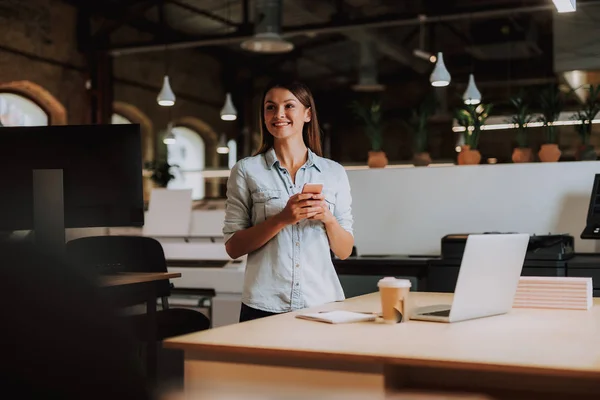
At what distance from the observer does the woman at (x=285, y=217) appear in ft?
8.38

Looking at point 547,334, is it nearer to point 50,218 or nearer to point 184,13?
point 50,218

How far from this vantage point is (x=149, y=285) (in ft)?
11.8

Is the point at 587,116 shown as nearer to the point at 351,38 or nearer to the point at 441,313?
the point at 441,313

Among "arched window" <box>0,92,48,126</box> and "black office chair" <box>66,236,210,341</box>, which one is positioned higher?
"arched window" <box>0,92,48,126</box>

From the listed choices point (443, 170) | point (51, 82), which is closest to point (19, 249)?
point (443, 170)

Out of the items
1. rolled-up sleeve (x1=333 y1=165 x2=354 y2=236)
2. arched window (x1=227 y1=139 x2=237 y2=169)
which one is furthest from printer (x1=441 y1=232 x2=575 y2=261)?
arched window (x1=227 y1=139 x2=237 y2=169)

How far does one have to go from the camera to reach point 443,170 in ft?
16.6

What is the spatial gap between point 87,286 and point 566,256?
402cm

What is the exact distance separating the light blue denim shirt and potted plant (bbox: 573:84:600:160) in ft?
9.10

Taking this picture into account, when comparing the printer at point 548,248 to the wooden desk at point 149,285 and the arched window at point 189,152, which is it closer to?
the wooden desk at point 149,285

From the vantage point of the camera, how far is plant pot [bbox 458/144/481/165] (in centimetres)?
521

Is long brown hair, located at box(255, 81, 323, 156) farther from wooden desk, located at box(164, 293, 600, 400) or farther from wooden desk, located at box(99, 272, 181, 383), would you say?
wooden desk, located at box(164, 293, 600, 400)

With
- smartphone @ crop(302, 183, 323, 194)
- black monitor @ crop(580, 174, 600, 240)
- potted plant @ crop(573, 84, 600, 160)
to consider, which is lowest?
black monitor @ crop(580, 174, 600, 240)

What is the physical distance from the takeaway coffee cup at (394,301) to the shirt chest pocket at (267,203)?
0.74m
